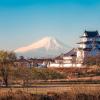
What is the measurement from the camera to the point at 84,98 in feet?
99.4

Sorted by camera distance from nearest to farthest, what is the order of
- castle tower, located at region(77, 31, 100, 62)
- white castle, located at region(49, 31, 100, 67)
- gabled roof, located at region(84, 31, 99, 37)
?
white castle, located at region(49, 31, 100, 67) → castle tower, located at region(77, 31, 100, 62) → gabled roof, located at region(84, 31, 99, 37)

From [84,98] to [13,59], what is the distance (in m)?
28.3

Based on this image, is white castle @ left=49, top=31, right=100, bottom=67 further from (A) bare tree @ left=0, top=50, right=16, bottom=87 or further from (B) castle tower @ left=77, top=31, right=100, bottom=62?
(A) bare tree @ left=0, top=50, right=16, bottom=87

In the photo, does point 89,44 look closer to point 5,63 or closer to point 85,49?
point 85,49

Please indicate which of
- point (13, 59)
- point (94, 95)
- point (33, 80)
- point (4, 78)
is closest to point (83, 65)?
point (13, 59)

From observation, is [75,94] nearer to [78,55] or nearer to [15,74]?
[15,74]

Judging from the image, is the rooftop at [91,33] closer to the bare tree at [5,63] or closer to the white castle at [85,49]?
the white castle at [85,49]

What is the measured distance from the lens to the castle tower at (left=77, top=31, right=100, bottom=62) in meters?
96.8

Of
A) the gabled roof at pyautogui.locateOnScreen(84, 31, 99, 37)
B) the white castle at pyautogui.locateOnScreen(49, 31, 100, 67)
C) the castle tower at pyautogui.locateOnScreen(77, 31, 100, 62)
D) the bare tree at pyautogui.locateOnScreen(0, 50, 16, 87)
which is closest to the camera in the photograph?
the bare tree at pyautogui.locateOnScreen(0, 50, 16, 87)

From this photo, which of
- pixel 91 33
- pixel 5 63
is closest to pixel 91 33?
pixel 91 33

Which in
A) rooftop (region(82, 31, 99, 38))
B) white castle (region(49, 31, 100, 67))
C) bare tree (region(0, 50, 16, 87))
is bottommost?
bare tree (region(0, 50, 16, 87))

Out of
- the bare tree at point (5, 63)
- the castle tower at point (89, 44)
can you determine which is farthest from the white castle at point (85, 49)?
the bare tree at point (5, 63)

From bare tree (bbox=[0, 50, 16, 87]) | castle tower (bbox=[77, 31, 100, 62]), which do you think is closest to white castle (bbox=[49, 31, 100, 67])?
castle tower (bbox=[77, 31, 100, 62])

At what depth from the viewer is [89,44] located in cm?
10000
